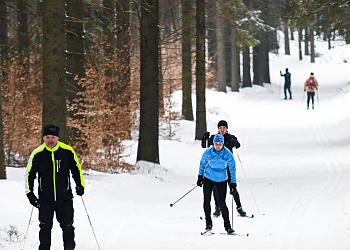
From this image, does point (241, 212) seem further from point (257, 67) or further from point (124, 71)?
point (257, 67)

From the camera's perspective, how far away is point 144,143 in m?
13.7

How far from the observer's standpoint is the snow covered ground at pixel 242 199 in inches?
274

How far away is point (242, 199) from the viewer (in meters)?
10.6

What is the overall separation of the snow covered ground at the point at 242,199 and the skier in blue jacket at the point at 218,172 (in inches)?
16.3

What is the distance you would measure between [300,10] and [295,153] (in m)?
5.08

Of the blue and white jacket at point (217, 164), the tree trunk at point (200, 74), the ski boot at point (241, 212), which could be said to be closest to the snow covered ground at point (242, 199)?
the ski boot at point (241, 212)

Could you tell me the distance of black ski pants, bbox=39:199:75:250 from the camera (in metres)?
5.80

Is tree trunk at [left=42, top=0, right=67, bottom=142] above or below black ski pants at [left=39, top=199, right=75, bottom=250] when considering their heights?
above

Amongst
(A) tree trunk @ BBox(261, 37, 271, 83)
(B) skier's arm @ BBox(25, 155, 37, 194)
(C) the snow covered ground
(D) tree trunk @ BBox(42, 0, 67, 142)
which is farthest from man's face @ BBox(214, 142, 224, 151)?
(A) tree trunk @ BBox(261, 37, 271, 83)

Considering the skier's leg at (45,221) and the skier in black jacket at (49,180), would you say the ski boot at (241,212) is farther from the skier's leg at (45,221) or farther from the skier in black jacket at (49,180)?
the skier's leg at (45,221)

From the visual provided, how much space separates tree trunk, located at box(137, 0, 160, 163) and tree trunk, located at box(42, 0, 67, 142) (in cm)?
471

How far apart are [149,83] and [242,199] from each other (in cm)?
484

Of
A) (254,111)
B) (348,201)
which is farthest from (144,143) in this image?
(254,111)

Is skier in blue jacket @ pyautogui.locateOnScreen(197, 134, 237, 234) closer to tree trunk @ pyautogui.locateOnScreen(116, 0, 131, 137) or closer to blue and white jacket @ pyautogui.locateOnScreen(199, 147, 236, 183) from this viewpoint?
blue and white jacket @ pyautogui.locateOnScreen(199, 147, 236, 183)
